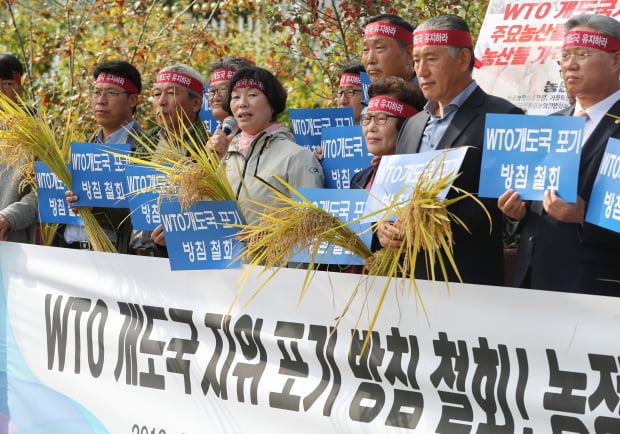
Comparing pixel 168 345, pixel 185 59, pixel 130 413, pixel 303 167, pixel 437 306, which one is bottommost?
pixel 130 413

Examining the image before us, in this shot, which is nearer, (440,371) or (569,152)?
(569,152)

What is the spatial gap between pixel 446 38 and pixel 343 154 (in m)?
1.06

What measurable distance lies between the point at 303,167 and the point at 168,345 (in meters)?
1.04

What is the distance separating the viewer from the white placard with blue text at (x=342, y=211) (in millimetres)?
4176

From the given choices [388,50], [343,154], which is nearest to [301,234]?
[343,154]

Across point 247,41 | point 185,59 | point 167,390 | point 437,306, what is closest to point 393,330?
point 437,306

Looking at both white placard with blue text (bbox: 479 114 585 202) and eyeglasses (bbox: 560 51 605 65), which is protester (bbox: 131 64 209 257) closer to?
eyeglasses (bbox: 560 51 605 65)

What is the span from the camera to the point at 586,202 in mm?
3877

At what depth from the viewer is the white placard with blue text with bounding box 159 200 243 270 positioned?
15.1ft

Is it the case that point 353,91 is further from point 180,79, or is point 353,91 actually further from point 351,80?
point 180,79

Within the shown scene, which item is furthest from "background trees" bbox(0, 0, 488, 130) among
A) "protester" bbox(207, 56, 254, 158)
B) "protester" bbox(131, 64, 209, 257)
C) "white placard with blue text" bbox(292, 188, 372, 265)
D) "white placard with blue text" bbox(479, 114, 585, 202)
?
"white placard with blue text" bbox(479, 114, 585, 202)

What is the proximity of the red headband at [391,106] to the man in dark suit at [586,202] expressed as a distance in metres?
0.90

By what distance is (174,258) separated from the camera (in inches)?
184

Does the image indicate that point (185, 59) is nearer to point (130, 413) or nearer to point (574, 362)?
point (130, 413)
